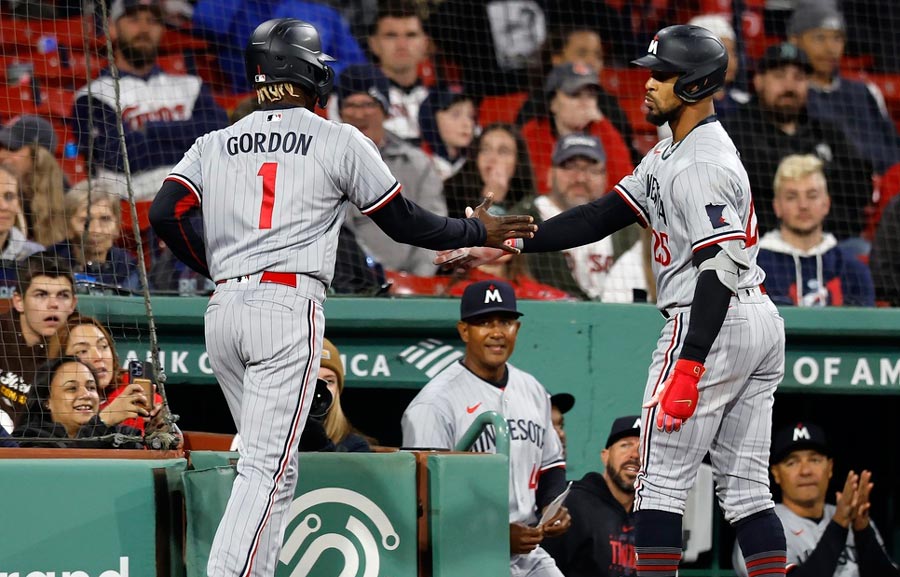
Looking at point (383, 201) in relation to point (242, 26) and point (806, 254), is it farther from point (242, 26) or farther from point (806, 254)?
point (242, 26)

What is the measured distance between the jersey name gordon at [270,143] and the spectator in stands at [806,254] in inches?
144

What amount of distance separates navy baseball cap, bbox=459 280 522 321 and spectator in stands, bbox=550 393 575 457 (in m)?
0.58

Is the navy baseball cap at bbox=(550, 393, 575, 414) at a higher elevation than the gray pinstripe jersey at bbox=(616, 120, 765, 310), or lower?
lower

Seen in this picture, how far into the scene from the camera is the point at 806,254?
702cm

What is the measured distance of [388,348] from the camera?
6215mm

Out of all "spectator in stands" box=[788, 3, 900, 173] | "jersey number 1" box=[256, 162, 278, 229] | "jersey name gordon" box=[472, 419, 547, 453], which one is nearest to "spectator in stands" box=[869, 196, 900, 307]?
"spectator in stands" box=[788, 3, 900, 173]

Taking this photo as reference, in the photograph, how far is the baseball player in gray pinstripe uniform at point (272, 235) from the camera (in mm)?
3674

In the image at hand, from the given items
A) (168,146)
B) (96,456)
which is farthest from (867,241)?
(96,456)

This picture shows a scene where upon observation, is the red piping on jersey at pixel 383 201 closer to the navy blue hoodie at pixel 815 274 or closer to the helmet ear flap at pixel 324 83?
the helmet ear flap at pixel 324 83

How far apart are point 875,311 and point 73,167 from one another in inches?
163

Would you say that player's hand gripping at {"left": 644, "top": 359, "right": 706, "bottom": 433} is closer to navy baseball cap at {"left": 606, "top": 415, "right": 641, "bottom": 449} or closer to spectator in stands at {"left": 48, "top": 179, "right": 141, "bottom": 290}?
navy baseball cap at {"left": 606, "top": 415, "right": 641, "bottom": 449}

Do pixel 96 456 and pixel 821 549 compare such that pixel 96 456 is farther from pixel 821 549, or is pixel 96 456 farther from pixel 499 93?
pixel 499 93

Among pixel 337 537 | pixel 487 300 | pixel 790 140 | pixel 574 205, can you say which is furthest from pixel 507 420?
pixel 790 140

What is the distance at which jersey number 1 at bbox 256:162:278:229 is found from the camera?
150 inches
